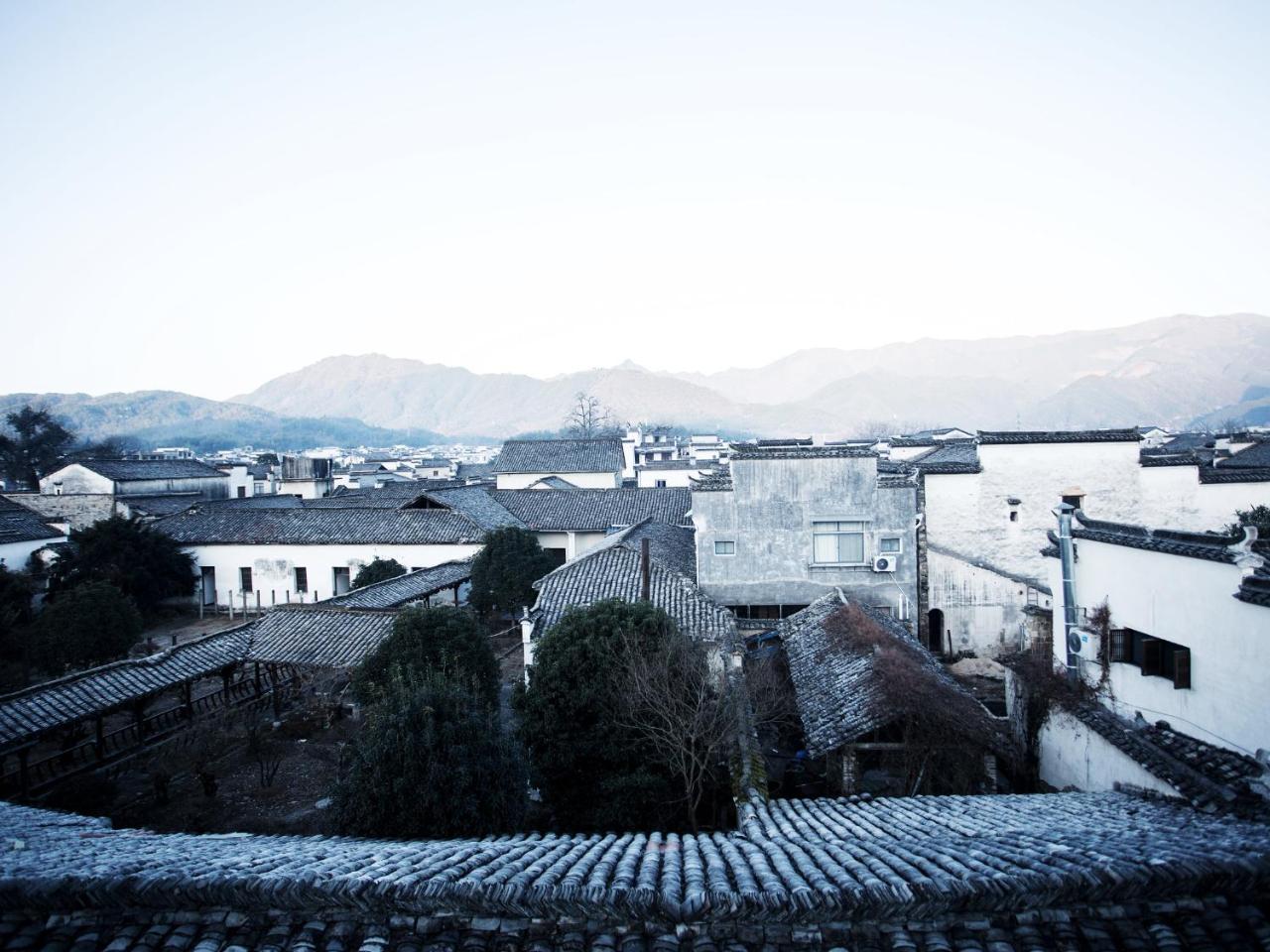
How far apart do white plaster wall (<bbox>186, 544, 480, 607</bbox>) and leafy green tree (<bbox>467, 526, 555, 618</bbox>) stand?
454cm

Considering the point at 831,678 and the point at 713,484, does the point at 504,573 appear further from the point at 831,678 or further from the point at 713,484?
the point at 831,678

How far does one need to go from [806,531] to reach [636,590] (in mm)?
5199

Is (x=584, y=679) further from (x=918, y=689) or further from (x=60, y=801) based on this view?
(x=60, y=801)

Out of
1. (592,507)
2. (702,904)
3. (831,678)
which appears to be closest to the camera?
(702,904)

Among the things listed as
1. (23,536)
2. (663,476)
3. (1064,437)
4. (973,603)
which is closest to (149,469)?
(23,536)

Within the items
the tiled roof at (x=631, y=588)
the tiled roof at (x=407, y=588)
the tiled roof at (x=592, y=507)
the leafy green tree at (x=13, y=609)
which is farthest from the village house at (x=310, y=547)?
the tiled roof at (x=631, y=588)

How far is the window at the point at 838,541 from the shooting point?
20.2 metres

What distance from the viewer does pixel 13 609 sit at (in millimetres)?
22844

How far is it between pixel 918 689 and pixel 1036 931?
7978 millimetres

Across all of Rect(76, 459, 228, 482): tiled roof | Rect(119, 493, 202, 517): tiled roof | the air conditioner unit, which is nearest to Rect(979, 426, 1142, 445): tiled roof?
the air conditioner unit

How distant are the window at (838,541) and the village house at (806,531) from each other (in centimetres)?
3

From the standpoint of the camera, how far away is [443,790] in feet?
29.9

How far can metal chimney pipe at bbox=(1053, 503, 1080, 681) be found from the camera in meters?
12.5

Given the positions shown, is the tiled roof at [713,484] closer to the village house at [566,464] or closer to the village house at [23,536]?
the village house at [23,536]
